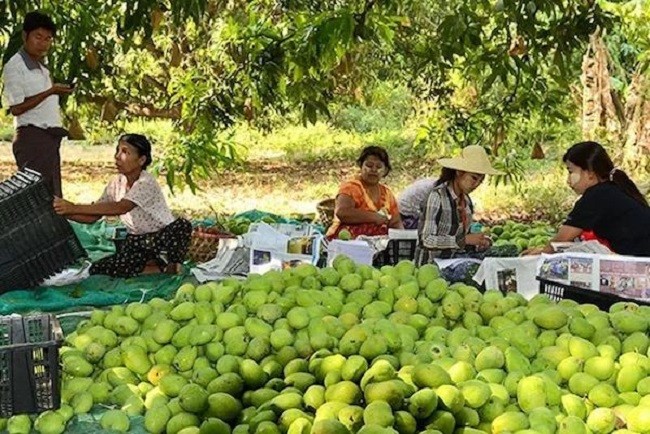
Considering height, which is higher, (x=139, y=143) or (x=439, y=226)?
(x=139, y=143)

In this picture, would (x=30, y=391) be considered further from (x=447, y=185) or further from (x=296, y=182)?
(x=296, y=182)

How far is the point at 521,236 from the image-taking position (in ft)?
18.0

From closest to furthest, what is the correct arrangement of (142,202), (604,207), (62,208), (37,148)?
(604,207) → (62,208) → (142,202) → (37,148)

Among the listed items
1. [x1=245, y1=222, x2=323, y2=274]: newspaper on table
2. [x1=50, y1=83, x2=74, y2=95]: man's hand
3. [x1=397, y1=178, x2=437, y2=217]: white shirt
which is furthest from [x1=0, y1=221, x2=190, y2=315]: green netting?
[x1=397, y1=178, x2=437, y2=217]: white shirt

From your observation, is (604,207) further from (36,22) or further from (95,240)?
(95,240)

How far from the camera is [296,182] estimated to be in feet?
36.6

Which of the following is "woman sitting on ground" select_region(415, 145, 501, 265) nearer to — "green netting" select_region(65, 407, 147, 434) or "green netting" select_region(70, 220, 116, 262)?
"green netting" select_region(70, 220, 116, 262)

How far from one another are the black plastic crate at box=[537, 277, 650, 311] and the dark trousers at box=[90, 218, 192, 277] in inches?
87.6

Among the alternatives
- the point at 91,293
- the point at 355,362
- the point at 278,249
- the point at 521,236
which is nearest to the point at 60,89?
the point at 91,293

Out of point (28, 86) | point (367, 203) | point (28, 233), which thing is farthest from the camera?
point (28, 86)

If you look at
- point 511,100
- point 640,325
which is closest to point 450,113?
point 511,100

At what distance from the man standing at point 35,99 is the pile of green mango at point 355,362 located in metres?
2.74

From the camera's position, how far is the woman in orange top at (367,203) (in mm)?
5074

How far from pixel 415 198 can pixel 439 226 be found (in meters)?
1.02
